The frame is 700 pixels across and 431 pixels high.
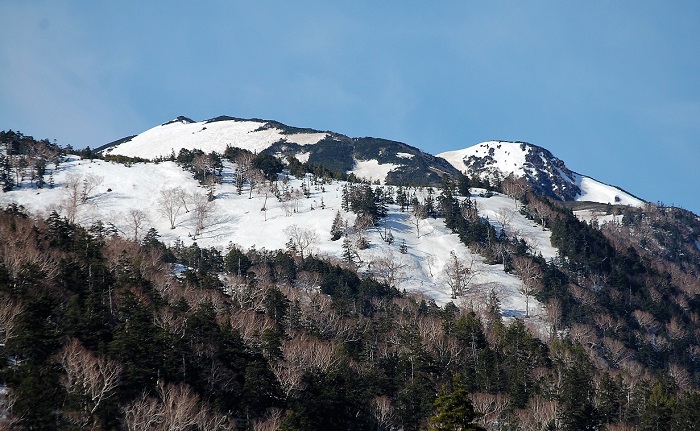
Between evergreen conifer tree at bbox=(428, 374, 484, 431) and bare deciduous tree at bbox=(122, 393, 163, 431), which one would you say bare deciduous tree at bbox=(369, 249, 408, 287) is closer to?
bare deciduous tree at bbox=(122, 393, 163, 431)

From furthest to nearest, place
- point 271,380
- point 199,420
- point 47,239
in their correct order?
point 47,239, point 271,380, point 199,420

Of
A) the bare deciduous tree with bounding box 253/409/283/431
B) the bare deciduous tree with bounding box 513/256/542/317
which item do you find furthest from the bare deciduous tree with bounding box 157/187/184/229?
the bare deciduous tree with bounding box 253/409/283/431

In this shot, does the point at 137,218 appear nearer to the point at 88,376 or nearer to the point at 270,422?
the point at 270,422

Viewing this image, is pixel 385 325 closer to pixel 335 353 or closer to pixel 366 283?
pixel 335 353

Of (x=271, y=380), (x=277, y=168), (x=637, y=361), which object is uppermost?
(x=277, y=168)

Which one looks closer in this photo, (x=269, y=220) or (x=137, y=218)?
(x=137, y=218)

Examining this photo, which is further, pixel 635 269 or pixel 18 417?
pixel 635 269

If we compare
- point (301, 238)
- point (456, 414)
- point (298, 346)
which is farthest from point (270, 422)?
point (301, 238)

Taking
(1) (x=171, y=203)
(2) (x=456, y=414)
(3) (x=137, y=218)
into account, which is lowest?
(2) (x=456, y=414)

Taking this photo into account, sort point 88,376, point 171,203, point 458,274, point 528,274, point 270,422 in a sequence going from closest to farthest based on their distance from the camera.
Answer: point 88,376, point 270,422, point 458,274, point 528,274, point 171,203

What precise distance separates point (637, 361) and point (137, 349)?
8918cm

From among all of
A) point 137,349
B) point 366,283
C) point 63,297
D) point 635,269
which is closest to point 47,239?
point 63,297

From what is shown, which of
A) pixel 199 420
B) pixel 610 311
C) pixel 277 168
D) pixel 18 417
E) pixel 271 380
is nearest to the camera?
pixel 18 417

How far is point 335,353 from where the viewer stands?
66.0m
